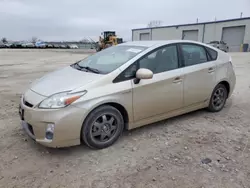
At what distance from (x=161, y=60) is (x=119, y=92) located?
1001mm

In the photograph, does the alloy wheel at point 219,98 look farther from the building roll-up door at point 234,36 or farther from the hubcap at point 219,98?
the building roll-up door at point 234,36

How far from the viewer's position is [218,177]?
8.20 ft

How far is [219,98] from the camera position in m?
4.44

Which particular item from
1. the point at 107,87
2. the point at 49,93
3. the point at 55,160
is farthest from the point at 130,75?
the point at 55,160

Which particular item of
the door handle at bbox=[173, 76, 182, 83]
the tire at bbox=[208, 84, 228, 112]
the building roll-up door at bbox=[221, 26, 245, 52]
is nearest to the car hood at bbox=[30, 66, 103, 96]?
the door handle at bbox=[173, 76, 182, 83]

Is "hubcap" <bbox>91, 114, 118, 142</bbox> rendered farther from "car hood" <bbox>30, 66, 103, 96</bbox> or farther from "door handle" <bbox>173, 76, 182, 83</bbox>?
"door handle" <bbox>173, 76, 182, 83</bbox>

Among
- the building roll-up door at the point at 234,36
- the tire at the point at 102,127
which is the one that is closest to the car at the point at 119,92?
the tire at the point at 102,127

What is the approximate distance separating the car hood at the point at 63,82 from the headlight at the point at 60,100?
0.09 m

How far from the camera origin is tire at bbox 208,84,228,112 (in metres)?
4.30

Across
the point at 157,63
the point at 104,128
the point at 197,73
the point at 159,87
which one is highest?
the point at 157,63

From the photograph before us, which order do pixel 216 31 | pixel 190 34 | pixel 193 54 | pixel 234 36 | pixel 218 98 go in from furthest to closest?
pixel 190 34 → pixel 216 31 → pixel 234 36 → pixel 218 98 → pixel 193 54

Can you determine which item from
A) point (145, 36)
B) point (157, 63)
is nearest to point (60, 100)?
point (157, 63)

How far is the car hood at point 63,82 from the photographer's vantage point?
2.87 metres

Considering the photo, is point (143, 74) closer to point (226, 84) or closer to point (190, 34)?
point (226, 84)
